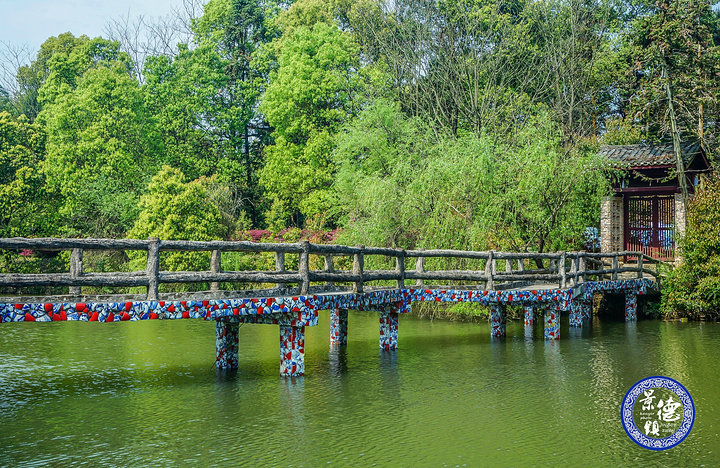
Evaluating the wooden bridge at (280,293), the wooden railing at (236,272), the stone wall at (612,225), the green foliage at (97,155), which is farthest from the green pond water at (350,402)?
the green foliage at (97,155)

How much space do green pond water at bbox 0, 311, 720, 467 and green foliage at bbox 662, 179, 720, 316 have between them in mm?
3707

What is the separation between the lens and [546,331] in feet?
55.7

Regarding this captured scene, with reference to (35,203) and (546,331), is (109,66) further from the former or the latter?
(546,331)

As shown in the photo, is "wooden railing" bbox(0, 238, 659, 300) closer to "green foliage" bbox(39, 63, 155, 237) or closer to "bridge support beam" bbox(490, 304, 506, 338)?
"bridge support beam" bbox(490, 304, 506, 338)

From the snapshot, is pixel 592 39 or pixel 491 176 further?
pixel 592 39

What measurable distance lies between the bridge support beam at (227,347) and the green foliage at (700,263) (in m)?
14.1

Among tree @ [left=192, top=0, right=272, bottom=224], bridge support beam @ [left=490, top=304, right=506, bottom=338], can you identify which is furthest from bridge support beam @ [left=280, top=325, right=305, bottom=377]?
tree @ [left=192, top=0, right=272, bottom=224]

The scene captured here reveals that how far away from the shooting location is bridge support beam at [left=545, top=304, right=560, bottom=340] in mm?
16859

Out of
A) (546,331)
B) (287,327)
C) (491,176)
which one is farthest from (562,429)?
(491,176)

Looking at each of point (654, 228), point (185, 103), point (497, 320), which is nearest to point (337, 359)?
point (497, 320)

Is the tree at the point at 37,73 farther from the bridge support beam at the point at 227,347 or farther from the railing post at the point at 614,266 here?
the bridge support beam at the point at 227,347

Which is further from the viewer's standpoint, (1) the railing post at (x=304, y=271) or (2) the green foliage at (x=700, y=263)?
(2) the green foliage at (x=700, y=263)

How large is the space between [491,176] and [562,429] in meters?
12.4

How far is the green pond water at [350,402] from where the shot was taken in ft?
25.9
